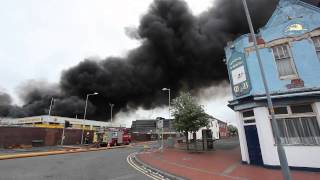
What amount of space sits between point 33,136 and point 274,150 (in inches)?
1362

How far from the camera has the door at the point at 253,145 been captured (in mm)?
12547

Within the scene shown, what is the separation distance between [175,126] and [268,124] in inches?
539

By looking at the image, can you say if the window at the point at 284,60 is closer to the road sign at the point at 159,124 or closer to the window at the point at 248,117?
the window at the point at 248,117

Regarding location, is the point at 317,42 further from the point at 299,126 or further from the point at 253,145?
the point at 253,145

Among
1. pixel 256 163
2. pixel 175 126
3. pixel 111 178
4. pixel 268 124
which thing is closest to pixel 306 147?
pixel 268 124

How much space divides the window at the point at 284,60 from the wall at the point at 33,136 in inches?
1355

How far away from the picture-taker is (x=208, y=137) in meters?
24.1

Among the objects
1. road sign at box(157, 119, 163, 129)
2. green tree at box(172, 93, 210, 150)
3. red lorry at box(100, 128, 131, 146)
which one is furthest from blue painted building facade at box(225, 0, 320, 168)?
red lorry at box(100, 128, 131, 146)

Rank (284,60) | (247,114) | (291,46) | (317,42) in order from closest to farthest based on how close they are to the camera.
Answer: (317,42)
(291,46)
(284,60)
(247,114)

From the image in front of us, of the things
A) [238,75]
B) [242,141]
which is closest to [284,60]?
[238,75]

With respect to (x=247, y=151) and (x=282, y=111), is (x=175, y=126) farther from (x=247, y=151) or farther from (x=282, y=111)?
(x=282, y=111)

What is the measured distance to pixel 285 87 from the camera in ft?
39.5

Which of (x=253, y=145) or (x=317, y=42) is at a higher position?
(x=317, y=42)

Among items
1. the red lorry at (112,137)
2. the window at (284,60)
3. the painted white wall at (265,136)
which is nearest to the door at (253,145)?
the painted white wall at (265,136)
